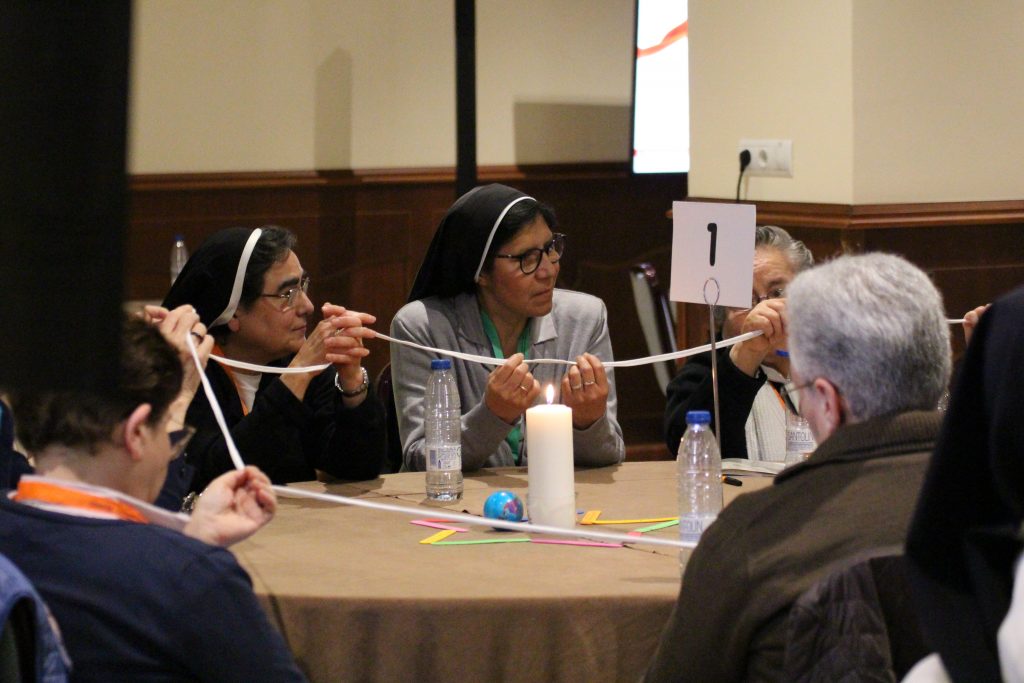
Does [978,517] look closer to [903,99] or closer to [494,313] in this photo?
A: [494,313]

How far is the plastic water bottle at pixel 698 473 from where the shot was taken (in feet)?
7.38

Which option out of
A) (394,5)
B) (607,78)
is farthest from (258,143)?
(607,78)

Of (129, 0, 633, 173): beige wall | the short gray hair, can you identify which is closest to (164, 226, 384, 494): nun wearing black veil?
the short gray hair

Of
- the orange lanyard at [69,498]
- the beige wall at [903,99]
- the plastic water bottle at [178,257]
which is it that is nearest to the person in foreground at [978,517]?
the orange lanyard at [69,498]

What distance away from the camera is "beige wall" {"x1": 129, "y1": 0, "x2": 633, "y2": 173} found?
20.4ft

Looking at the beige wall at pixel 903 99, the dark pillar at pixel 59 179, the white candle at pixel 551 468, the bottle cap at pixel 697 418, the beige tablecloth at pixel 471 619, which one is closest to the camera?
the dark pillar at pixel 59 179

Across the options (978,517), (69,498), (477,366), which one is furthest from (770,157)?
(978,517)

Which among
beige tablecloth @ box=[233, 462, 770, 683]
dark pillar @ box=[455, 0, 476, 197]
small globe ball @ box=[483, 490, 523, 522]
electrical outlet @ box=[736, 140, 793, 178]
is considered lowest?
beige tablecloth @ box=[233, 462, 770, 683]

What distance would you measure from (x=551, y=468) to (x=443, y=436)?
436 millimetres

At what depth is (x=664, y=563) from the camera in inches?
83.5

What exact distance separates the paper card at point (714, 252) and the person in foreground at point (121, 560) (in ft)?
4.21

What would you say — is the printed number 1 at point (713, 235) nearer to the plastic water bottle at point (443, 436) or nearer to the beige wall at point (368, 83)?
the plastic water bottle at point (443, 436)

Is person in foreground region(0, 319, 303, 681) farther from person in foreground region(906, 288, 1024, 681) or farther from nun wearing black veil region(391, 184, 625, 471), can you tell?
nun wearing black veil region(391, 184, 625, 471)

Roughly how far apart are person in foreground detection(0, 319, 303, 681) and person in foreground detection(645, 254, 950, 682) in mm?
561
